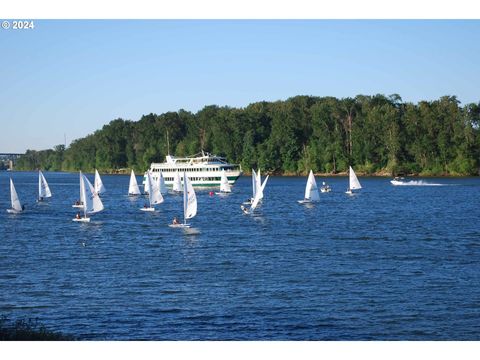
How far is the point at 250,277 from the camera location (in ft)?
151

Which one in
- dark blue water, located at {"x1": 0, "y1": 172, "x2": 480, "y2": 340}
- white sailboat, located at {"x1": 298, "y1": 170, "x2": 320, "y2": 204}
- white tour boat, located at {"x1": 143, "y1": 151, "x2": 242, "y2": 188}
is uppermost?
white tour boat, located at {"x1": 143, "y1": 151, "x2": 242, "y2": 188}

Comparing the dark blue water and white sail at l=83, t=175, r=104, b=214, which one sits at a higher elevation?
white sail at l=83, t=175, r=104, b=214

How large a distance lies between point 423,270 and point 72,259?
22919mm

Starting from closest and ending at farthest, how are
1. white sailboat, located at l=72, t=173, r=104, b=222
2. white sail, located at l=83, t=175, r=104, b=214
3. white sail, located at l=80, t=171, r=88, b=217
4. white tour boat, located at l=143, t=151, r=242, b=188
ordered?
white sail, located at l=80, t=171, r=88, b=217 → white sailboat, located at l=72, t=173, r=104, b=222 → white sail, located at l=83, t=175, r=104, b=214 → white tour boat, located at l=143, t=151, r=242, b=188

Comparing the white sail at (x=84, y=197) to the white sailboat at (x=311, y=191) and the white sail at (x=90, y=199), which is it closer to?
the white sail at (x=90, y=199)

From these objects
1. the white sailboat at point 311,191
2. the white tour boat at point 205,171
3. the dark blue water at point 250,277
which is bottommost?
the dark blue water at point 250,277

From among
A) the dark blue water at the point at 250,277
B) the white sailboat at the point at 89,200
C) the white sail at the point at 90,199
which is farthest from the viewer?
the white sail at the point at 90,199

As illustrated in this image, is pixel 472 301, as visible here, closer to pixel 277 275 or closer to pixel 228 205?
pixel 277 275

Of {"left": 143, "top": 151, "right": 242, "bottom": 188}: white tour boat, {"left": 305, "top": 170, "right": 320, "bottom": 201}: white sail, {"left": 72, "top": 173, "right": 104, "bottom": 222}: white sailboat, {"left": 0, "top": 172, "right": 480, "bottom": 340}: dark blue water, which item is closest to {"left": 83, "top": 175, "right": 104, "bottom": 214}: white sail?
{"left": 72, "top": 173, "right": 104, "bottom": 222}: white sailboat

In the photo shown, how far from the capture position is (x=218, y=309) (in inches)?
1474

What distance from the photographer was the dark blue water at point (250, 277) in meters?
34.6

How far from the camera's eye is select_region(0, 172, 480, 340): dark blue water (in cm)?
3462

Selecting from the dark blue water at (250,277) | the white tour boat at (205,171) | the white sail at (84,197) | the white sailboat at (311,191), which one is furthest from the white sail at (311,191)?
the white tour boat at (205,171)

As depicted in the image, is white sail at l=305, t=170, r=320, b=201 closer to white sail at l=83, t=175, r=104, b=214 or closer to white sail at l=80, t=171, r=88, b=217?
white sail at l=83, t=175, r=104, b=214
